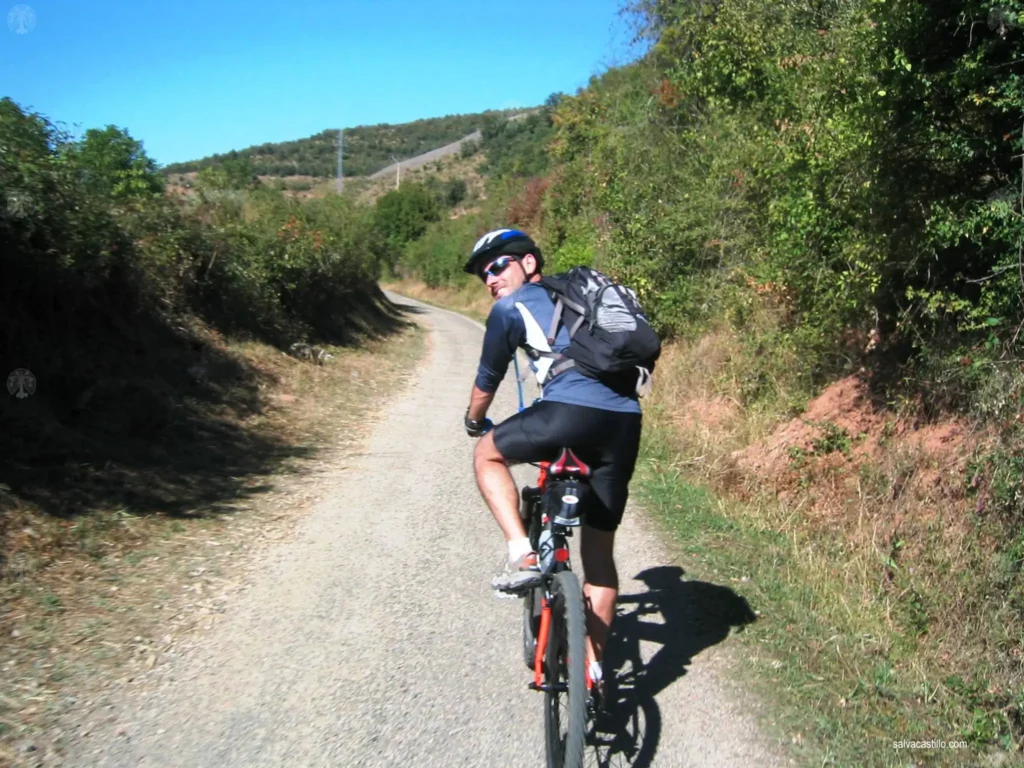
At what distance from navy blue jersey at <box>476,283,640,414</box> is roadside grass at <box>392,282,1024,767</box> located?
1677 millimetres

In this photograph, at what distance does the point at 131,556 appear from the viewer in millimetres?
5762

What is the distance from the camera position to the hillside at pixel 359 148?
4289 inches

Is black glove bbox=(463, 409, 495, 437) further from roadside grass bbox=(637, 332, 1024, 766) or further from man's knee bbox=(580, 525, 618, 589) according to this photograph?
roadside grass bbox=(637, 332, 1024, 766)

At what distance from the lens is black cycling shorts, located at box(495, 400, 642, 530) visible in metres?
3.48

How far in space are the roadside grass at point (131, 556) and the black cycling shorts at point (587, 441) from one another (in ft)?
7.28

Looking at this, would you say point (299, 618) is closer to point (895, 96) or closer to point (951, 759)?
point (951, 759)

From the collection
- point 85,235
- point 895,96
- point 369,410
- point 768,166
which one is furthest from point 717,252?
point 85,235

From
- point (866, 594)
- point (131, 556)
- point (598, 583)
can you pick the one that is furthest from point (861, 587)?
point (131, 556)

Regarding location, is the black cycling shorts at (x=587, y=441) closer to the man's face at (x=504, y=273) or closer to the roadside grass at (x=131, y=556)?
the man's face at (x=504, y=273)

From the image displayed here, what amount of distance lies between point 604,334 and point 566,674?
1276mm

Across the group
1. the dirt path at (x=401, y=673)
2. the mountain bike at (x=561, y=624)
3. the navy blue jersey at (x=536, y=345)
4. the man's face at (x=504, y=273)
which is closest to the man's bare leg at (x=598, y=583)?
the mountain bike at (x=561, y=624)

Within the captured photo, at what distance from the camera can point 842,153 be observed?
724 cm

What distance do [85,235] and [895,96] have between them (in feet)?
23.3

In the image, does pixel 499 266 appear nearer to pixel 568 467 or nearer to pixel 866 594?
pixel 568 467
